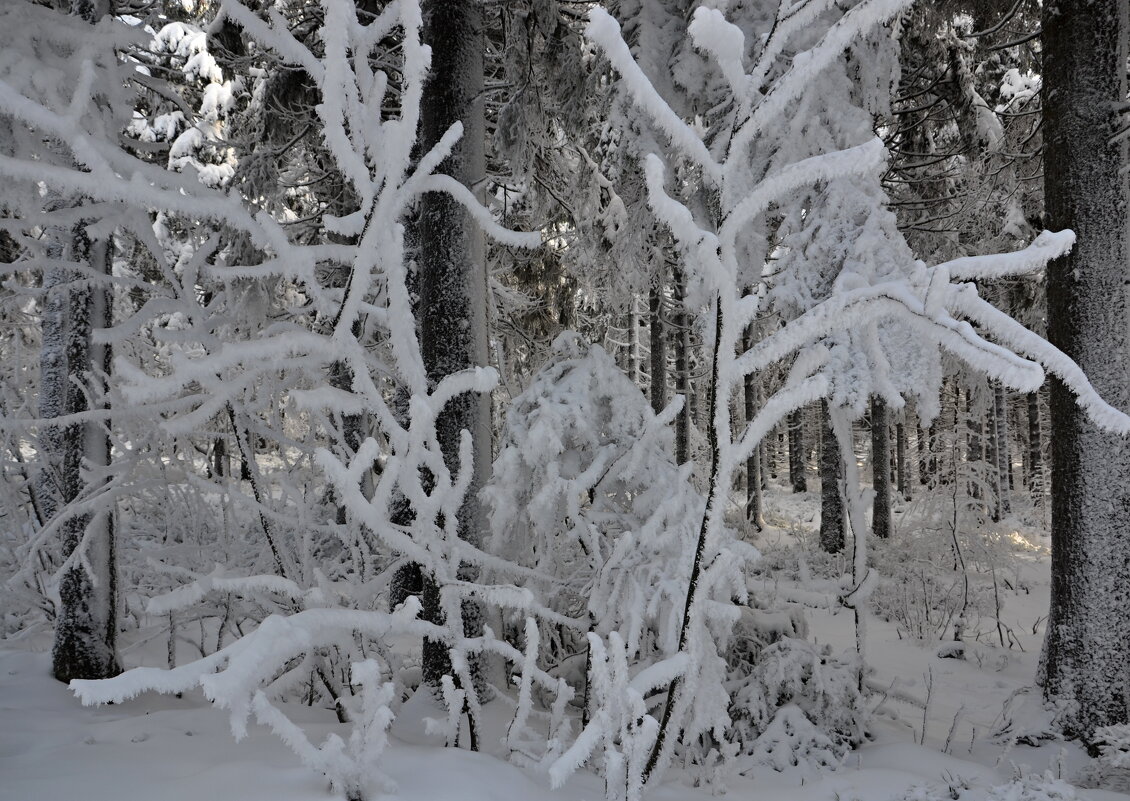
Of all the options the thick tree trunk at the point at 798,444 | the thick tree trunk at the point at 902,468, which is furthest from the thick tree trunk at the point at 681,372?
the thick tree trunk at the point at 902,468

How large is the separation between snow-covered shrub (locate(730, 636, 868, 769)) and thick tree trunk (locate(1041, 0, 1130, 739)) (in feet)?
5.51

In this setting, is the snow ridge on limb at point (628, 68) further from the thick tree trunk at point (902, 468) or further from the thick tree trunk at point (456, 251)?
the thick tree trunk at point (902, 468)

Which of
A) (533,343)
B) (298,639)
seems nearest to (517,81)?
(298,639)

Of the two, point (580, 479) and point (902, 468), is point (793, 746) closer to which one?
point (580, 479)

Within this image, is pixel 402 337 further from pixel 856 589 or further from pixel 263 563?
pixel 263 563

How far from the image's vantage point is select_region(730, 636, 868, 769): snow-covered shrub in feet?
13.6

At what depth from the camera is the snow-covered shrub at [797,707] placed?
4.14 metres

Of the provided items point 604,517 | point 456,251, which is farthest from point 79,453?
point 604,517

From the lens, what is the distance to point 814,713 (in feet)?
14.3

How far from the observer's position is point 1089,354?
4922mm

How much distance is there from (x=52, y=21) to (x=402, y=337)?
3990 mm

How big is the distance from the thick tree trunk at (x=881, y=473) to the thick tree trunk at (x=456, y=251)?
36.6 feet

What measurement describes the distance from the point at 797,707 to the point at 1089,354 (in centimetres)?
333

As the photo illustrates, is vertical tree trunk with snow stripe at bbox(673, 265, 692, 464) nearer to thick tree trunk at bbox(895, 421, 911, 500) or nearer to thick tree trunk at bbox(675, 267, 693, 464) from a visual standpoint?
thick tree trunk at bbox(675, 267, 693, 464)
